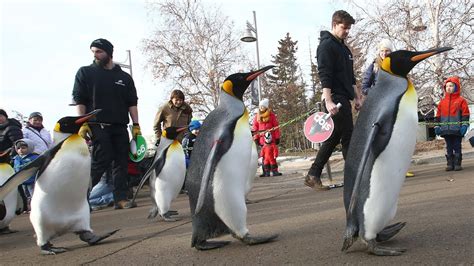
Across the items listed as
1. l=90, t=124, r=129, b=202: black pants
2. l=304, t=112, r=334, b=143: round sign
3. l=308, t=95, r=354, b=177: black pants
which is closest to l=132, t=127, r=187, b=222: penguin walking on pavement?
l=90, t=124, r=129, b=202: black pants

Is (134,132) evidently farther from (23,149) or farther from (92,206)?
(23,149)

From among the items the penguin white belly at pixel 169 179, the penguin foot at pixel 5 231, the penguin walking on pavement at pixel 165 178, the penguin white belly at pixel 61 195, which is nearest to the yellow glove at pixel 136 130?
the penguin walking on pavement at pixel 165 178

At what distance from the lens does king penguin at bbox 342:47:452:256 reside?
2.03 m

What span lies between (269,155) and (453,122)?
165 inches

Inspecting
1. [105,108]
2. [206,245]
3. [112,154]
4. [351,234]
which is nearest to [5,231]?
[112,154]

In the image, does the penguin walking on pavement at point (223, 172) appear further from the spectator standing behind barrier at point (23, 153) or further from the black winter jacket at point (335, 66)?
the spectator standing behind barrier at point (23, 153)

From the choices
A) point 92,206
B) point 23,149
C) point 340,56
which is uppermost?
point 340,56

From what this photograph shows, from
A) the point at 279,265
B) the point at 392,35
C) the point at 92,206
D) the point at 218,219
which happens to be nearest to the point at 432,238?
the point at 279,265

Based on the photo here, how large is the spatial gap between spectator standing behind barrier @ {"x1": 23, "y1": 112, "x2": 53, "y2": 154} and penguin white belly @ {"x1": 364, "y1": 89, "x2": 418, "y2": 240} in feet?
19.9

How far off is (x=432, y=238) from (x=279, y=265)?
2.87 feet

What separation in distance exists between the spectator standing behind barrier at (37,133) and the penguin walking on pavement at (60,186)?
4262 millimetres

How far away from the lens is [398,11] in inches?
642

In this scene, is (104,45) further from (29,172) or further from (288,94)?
(288,94)

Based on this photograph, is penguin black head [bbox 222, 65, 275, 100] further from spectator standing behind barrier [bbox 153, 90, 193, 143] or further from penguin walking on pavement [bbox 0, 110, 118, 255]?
spectator standing behind barrier [bbox 153, 90, 193, 143]
